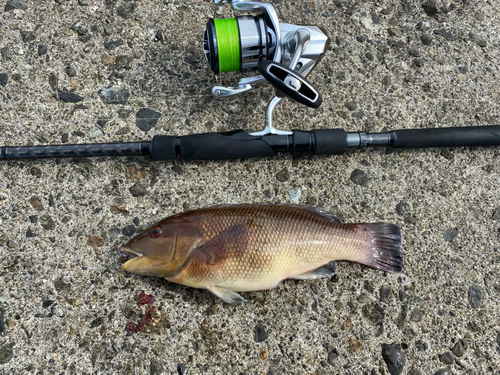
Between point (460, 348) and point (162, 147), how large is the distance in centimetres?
223

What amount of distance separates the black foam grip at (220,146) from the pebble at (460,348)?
166cm

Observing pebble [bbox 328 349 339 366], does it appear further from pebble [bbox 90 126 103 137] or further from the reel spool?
pebble [bbox 90 126 103 137]

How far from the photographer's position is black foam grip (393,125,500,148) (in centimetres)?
251

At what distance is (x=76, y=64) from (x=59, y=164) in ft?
2.62

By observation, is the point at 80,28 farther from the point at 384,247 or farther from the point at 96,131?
the point at 384,247

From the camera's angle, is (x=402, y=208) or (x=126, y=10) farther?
(x=126, y=10)

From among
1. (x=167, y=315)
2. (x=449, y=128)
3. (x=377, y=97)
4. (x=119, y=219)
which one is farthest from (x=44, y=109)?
(x=449, y=128)

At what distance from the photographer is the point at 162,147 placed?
2350mm

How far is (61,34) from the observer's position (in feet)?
9.20

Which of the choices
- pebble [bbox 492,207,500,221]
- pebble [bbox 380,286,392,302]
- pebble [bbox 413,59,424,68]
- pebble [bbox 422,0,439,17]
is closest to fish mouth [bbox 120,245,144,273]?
pebble [bbox 380,286,392,302]

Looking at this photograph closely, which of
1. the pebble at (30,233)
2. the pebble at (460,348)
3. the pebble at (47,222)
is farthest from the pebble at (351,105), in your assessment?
the pebble at (30,233)

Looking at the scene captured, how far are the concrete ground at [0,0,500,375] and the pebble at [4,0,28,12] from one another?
13mm

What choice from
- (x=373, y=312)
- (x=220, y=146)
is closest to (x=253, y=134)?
(x=220, y=146)

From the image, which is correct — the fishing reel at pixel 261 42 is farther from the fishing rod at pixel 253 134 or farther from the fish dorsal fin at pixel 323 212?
the fish dorsal fin at pixel 323 212
